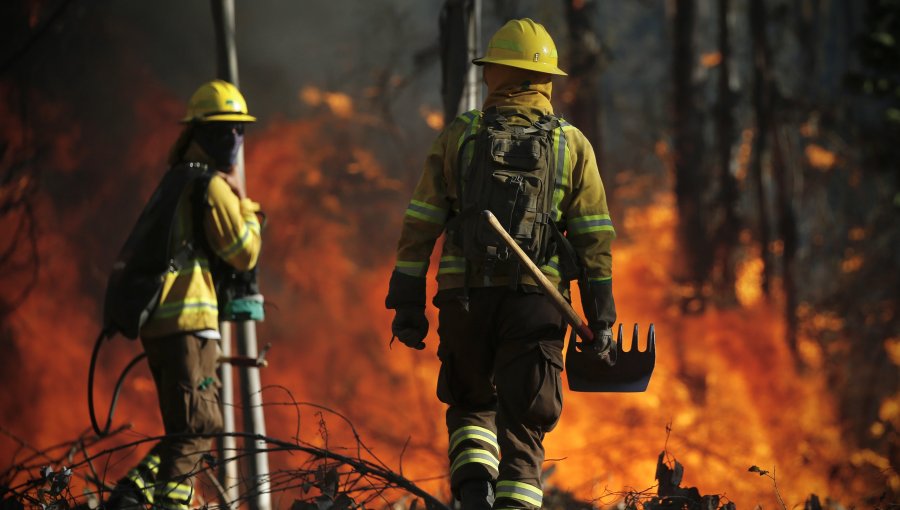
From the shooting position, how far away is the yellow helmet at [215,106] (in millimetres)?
5207

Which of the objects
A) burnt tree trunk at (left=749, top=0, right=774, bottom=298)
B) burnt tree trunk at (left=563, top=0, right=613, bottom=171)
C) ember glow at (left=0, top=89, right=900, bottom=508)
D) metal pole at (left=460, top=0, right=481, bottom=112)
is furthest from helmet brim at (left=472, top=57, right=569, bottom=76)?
burnt tree trunk at (left=749, top=0, right=774, bottom=298)

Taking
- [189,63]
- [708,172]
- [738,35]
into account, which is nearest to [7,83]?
[189,63]

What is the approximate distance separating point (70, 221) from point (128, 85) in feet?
4.99

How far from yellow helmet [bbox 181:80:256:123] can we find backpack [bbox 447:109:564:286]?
5.54ft

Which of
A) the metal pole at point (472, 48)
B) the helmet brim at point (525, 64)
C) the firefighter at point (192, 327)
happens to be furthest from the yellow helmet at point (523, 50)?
the firefighter at point (192, 327)

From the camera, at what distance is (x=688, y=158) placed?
38.9 ft

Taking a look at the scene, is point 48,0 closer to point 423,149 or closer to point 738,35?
point 423,149

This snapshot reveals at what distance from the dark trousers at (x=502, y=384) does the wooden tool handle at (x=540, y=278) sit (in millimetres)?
95

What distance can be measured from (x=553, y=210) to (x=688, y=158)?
324 inches

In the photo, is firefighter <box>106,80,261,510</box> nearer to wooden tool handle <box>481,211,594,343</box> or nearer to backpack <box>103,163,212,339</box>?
backpack <box>103,163,212,339</box>

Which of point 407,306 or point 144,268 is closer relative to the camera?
point 407,306

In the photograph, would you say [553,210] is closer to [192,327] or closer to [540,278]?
[540,278]

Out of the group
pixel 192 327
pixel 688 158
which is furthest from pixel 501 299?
pixel 688 158

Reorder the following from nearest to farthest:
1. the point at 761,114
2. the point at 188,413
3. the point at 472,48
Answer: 1. the point at 188,413
2. the point at 472,48
3. the point at 761,114
